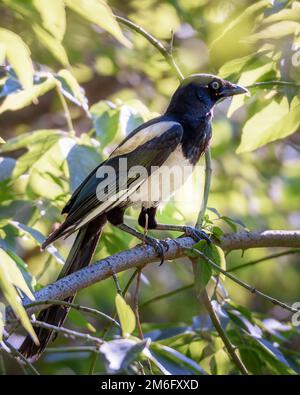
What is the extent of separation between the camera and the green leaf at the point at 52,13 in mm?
1636

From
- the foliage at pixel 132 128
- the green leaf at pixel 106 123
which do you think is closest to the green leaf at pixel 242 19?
the foliage at pixel 132 128

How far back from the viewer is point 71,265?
3.34m

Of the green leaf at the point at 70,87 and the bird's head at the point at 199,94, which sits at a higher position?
the bird's head at the point at 199,94

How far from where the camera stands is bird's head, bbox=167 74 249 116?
404 centimetres

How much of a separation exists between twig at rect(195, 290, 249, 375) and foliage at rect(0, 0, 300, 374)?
73 mm

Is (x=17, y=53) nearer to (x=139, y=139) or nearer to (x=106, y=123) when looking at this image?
(x=106, y=123)

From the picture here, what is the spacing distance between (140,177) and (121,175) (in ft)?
0.35

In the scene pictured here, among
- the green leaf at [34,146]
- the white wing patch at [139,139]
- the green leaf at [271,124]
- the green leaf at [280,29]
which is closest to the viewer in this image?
the green leaf at [280,29]

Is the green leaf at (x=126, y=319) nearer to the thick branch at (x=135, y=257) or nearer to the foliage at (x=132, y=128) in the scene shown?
the foliage at (x=132, y=128)

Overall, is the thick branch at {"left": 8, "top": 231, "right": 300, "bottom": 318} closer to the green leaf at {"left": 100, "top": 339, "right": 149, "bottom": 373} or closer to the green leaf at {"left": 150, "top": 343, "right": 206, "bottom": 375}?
the green leaf at {"left": 150, "top": 343, "right": 206, "bottom": 375}

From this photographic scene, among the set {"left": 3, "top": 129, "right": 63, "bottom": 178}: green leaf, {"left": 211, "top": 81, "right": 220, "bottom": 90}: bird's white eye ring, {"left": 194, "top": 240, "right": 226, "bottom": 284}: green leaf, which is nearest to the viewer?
{"left": 194, "top": 240, "right": 226, "bottom": 284}: green leaf

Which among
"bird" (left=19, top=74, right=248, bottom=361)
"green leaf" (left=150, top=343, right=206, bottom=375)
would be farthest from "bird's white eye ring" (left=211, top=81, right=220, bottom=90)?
"green leaf" (left=150, top=343, right=206, bottom=375)
